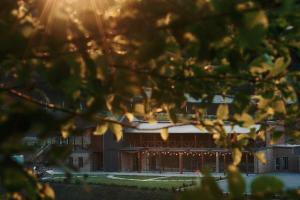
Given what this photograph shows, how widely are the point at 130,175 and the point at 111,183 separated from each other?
4846 mm

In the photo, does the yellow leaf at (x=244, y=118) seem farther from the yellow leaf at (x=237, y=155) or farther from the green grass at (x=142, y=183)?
the green grass at (x=142, y=183)

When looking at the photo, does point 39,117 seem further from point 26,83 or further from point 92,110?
point 26,83

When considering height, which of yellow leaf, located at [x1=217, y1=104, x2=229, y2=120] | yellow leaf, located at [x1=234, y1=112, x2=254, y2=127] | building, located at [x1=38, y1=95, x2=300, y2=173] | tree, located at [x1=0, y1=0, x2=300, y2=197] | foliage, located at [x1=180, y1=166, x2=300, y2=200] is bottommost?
building, located at [x1=38, y1=95, x2=300, y2=173]

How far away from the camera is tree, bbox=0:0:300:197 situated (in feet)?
3.43

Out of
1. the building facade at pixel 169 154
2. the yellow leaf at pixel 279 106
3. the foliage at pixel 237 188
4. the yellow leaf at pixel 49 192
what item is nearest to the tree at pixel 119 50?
the yellow leaf at pixel 49 192

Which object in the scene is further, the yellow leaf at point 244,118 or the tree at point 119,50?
the yellow leaf at point 244,118

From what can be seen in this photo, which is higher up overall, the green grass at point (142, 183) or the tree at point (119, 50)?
the tree at point (119, 50)

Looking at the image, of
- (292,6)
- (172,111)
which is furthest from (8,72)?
(292,6)

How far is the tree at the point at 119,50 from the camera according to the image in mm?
1045

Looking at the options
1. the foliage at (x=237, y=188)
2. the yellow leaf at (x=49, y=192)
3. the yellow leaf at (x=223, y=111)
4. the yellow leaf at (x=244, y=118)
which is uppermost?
the yellow leaf at (x=223, y=111)

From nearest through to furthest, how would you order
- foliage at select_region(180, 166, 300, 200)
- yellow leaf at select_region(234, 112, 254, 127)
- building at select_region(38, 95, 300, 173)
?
foliage at select_region(180, 166, 300, 200) < yellow leaf at select_region(234, 112, 254, 127) < building at select_region(38, 95, 300, 173)

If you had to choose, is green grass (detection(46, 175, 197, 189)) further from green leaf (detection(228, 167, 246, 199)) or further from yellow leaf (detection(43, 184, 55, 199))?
green leaf (detection(228, 167, 246, 199))

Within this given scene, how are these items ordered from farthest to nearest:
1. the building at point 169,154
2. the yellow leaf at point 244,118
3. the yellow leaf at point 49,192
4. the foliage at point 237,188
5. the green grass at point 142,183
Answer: the building at point 169,154 < the green grass at point 142,183 < the yellow leaf at point 244,118 < the yellow leaf at point 49,192 < the foliage at point 237,188

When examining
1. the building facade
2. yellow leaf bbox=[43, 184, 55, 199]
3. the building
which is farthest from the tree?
the building
